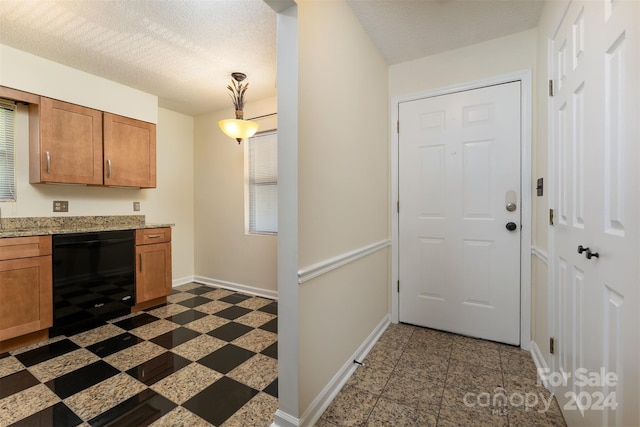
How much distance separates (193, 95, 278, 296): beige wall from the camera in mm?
3516

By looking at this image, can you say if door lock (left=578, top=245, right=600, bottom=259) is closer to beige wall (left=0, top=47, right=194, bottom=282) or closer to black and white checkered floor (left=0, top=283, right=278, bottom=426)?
black and white checkered floor (left=0, top=283, right=278, bottom=426)

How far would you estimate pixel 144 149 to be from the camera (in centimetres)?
323

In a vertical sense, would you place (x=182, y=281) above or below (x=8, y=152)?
below

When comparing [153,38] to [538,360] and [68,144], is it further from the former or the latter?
[538,360]

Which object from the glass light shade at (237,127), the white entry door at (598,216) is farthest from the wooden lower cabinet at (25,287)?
the white entry door at (598,216)

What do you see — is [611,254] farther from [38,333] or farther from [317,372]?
[38,333]

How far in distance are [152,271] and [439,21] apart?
11.7ft

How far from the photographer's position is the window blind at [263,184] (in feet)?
11.5

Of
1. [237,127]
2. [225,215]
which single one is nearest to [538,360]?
[237,127]

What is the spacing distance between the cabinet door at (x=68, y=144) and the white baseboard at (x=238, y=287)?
1852 millimetres

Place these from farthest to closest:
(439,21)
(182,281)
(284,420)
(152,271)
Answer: (182,281) → (152,271) → (439,21) → (284,420)

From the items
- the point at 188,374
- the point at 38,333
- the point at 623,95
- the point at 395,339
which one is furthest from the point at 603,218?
the point at 38,333

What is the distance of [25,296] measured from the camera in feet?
7.18

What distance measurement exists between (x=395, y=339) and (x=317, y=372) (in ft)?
3.50
